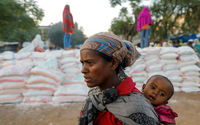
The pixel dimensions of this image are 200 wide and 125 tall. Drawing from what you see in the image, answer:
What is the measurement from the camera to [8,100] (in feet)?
11.0

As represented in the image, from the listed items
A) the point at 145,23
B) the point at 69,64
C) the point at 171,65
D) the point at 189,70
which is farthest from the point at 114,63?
the point at 145,23

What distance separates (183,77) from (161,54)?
2.69 feet

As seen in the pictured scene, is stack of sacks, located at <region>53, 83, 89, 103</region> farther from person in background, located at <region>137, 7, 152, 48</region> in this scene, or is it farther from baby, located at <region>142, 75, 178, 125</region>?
person in background, located at <region>137, 7, 152, 48</region>

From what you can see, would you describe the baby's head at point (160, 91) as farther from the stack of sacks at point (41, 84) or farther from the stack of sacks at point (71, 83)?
the stack of sacks at point (41, 84)

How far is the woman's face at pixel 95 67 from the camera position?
81cm

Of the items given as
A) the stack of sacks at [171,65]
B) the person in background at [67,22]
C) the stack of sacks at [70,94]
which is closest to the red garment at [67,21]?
the person in background at [67,22]

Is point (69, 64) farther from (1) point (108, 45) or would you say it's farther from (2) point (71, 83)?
(1) point (108, 45)

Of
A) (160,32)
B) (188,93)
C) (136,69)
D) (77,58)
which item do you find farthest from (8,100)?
(160,32)

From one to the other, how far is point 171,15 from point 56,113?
625 inches

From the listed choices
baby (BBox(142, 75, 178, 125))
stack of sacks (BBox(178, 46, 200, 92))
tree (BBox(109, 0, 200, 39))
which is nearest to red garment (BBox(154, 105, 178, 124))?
baby (BBox(142, 75, 178, 125))

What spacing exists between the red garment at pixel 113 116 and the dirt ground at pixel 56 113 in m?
1.79

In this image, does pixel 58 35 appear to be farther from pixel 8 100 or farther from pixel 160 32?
pixel 8 100

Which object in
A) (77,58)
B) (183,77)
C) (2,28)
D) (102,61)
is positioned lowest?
(183,77)

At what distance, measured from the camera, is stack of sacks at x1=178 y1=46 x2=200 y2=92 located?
4004 millimetres
